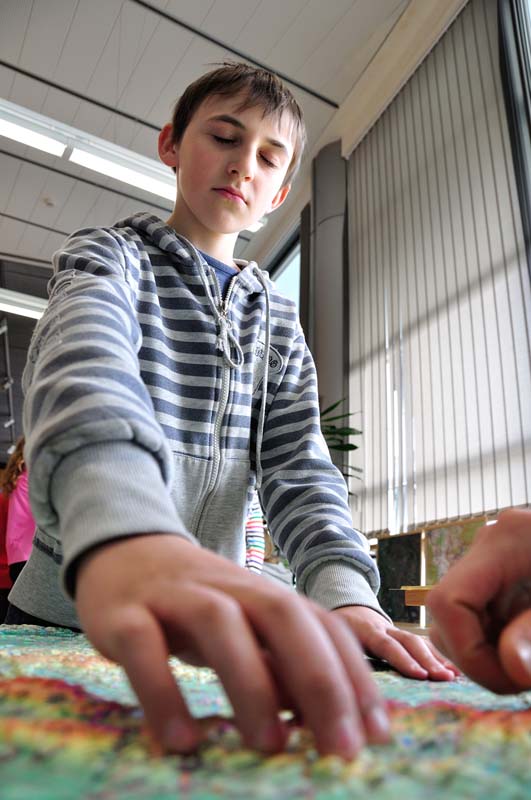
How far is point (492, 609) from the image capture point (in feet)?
1.01

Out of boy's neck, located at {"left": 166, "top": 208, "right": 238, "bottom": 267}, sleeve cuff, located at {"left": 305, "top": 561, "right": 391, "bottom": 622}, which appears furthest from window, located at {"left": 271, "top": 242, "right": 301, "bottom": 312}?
sleeve cuff, located at {"left": 305, "top": 561, "right": 391, "bottom": 622}

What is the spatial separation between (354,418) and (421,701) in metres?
3.24

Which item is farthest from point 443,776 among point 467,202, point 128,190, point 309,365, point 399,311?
point 128,190

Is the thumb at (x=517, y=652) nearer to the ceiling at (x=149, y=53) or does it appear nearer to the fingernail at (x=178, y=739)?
the fingernail at (x=178, y=739)

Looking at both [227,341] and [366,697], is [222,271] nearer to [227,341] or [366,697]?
[227,341]

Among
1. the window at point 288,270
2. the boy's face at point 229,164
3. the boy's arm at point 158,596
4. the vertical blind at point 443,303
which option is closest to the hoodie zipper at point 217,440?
the boy's face at point 229,164

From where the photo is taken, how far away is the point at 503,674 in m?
0.28

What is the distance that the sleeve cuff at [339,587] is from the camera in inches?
21.3

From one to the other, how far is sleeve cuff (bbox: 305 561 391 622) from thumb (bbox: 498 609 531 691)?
27 cm

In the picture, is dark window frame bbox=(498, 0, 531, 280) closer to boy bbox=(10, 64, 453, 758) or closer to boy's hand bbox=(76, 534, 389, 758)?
boy bbox=(10, 64, 453, 758)

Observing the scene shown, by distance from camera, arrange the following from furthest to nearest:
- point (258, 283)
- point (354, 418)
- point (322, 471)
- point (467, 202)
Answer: point (354, 418) < point (467, 202) < point (258, 283) < point (322, 471)

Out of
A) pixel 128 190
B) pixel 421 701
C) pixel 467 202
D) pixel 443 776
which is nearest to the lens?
pixel 443 776

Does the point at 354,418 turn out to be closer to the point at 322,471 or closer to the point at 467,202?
the point at 467,202

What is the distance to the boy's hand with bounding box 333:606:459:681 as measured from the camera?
422 millimetres
